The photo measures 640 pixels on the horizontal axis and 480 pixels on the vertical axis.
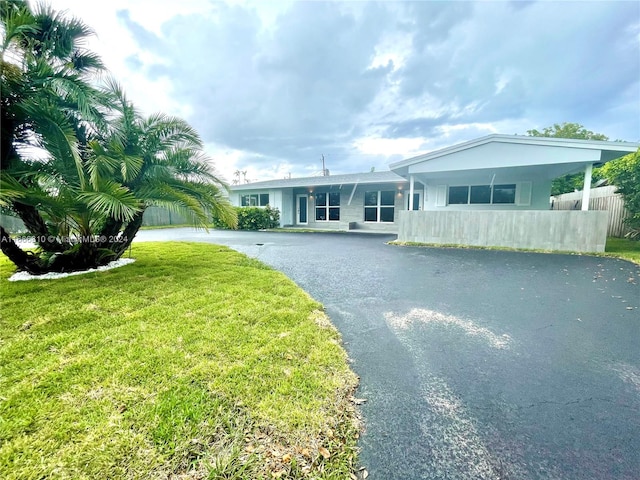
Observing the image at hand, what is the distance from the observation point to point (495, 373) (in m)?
2.38

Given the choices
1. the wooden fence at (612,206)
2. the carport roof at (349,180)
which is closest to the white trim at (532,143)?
the wooden fence at (612,206)

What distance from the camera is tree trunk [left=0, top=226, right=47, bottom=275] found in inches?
192

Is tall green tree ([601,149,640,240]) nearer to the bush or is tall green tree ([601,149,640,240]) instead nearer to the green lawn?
the green lawn

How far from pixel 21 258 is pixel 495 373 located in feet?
25.2

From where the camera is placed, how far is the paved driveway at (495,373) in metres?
1.59

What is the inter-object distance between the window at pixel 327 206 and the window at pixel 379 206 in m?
1.94

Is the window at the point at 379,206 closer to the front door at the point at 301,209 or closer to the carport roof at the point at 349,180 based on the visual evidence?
the carport roof at the point at 349,180

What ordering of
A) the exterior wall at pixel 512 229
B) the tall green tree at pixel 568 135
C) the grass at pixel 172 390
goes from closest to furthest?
the grass at pixel 172 390 < the exterior wall at pixel 512 229 < the tall green tree at pixel 568 135

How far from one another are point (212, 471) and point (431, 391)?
1635 mm

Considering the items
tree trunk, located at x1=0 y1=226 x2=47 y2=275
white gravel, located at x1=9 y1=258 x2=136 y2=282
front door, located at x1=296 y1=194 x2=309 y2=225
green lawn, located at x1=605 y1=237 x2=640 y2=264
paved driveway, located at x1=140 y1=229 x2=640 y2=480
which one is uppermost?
front door, located at x1=296 y1=194 x2=309 y2=225

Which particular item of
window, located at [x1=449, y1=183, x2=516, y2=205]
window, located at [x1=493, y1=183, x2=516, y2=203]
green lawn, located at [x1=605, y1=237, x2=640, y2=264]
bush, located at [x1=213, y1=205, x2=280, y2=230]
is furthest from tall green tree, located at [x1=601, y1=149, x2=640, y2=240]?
bush, located at [x1=213, y1=205, x2=280, y2=230]

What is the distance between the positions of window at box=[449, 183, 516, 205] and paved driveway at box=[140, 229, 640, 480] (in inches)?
308

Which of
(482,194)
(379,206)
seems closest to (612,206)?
(482,194)

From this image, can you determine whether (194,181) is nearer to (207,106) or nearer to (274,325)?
(274,325)
